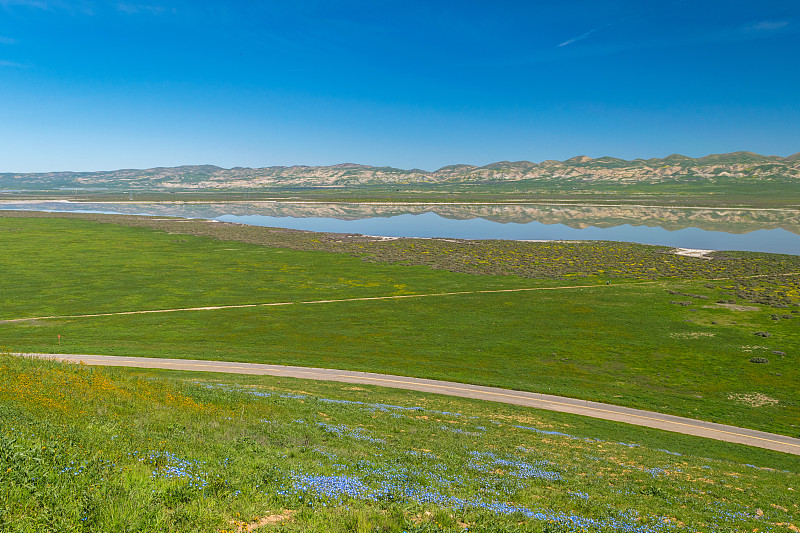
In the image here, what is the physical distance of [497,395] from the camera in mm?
33438

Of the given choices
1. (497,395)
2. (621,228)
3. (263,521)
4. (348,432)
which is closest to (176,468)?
(263,521)

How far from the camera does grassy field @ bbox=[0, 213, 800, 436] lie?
39.1 metres

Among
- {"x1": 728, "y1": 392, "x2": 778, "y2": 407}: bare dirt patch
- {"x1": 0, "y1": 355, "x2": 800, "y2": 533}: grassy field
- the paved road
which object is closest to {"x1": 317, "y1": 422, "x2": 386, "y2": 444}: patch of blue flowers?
{"x1": 0, "y1": 355, "x2": 800, "y2": 533}: grassy field

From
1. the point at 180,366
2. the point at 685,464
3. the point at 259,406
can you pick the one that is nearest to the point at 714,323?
the point at 685,464

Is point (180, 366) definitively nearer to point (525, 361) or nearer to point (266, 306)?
point (266, 306)

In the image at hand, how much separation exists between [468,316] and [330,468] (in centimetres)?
4495

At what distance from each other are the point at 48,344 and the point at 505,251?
305ft

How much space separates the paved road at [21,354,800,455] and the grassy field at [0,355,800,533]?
2383 mm

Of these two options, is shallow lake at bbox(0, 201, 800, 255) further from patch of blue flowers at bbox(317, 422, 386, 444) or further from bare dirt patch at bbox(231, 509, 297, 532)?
bare dirt patch at bbox(231, 509, 297, 532)

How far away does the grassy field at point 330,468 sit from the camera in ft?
31.6

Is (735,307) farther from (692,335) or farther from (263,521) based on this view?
(263,521)

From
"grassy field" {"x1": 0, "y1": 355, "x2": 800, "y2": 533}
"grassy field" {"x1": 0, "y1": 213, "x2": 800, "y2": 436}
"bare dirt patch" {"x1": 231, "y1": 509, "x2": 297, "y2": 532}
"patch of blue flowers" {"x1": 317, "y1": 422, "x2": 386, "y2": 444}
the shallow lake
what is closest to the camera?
"bare dirt patch" {"x1": 231, "y1": 509, "x2": 297, "y2": 532}

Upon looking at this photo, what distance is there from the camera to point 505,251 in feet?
365

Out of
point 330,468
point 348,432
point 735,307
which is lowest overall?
point 735,307
